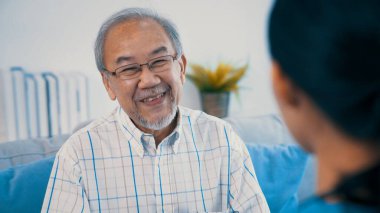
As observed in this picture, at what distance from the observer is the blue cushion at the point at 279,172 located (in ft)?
5.52

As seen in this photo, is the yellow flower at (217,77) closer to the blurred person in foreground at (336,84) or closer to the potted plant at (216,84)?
the potted plant at (216,84)

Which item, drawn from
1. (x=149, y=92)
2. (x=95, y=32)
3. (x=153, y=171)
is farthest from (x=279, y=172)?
(x=95, y=32)

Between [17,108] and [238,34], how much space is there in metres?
1.86

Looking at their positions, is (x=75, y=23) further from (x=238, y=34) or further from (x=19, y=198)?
(x=19, y=198)

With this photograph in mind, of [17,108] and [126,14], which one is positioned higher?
[126,14]

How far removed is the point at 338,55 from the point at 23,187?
4.01ft

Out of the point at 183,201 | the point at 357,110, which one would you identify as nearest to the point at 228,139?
the point at 183,201

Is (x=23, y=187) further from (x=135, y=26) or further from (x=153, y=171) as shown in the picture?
(x=135, y=26)

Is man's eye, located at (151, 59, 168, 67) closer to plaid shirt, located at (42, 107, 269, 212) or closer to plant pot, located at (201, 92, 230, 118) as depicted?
plaid shirt, located at (42, 107, 269, 212)

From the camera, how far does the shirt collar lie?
1.38 meters

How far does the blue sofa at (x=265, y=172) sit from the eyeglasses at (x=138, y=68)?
435 millimetres

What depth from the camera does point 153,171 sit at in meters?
1.37

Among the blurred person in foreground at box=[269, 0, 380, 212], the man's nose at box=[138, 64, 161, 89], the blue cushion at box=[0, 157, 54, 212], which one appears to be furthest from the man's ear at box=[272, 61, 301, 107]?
the blue cushion at box=[0, 157, 54, 212]

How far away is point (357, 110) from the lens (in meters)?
0.49
